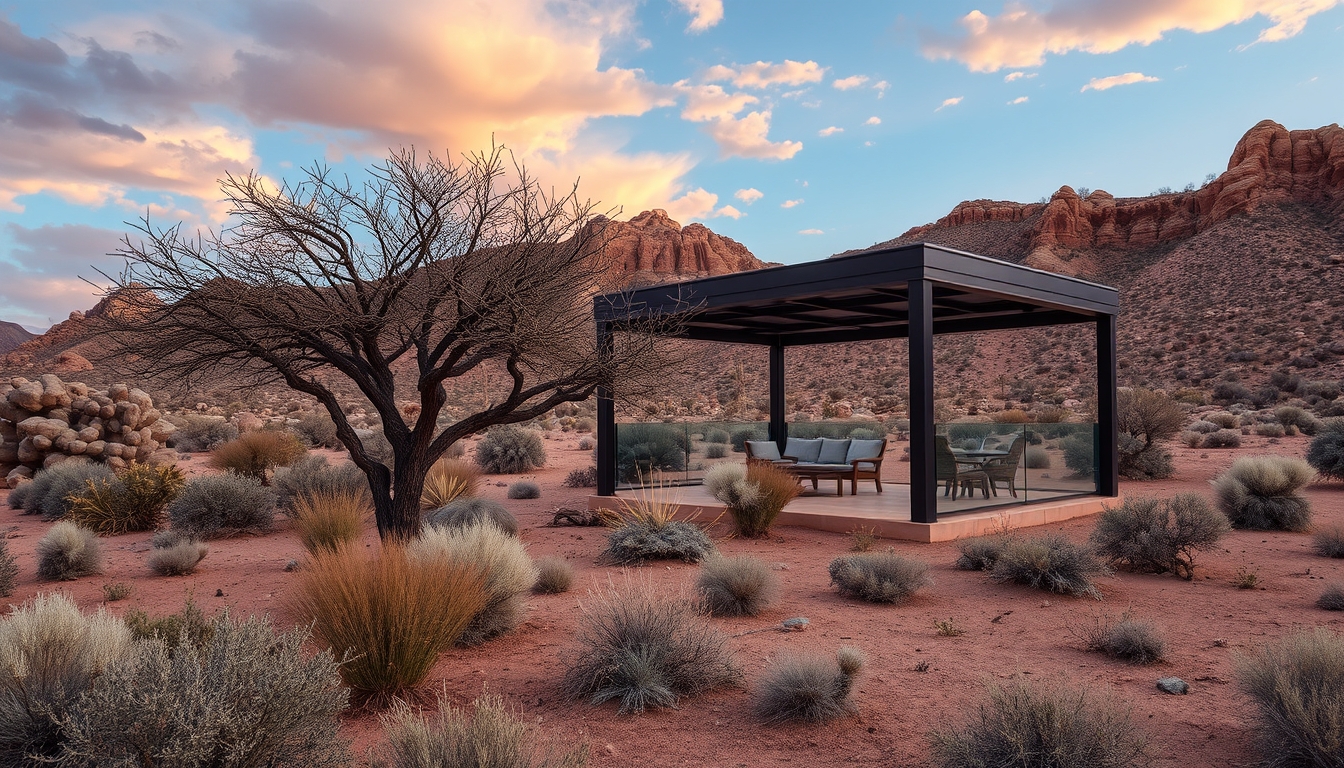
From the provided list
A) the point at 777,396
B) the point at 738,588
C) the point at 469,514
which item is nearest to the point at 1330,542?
the point at 738,588

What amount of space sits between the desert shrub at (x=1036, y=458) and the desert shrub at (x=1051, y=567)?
4420mm

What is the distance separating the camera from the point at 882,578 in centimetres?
746

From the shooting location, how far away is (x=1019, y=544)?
26.7 feet

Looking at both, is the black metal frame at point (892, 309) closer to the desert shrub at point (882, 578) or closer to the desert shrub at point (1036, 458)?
the desert shrub at point (1036, 458)

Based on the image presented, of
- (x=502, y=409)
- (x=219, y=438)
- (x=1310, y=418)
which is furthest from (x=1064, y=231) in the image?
(x=502, y=409)

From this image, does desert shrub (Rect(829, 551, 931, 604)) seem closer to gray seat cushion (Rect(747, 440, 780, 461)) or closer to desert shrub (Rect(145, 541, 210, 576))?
gray seat cushion (Rect(747, 440, 780, 461))

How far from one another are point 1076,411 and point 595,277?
29844mm

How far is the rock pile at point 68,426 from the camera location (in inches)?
688

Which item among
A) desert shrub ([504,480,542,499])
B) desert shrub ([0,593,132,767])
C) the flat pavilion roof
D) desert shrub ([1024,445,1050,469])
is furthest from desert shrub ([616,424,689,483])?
desert shrub ([0,593,132,767])

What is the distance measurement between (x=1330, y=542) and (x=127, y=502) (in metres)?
16.6

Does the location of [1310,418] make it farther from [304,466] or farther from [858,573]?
[304,466]

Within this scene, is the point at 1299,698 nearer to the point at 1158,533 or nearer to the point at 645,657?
the point at 645,657

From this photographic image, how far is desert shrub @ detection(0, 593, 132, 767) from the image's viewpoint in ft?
10.8

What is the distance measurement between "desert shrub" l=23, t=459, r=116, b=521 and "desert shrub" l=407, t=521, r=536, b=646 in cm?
1044
